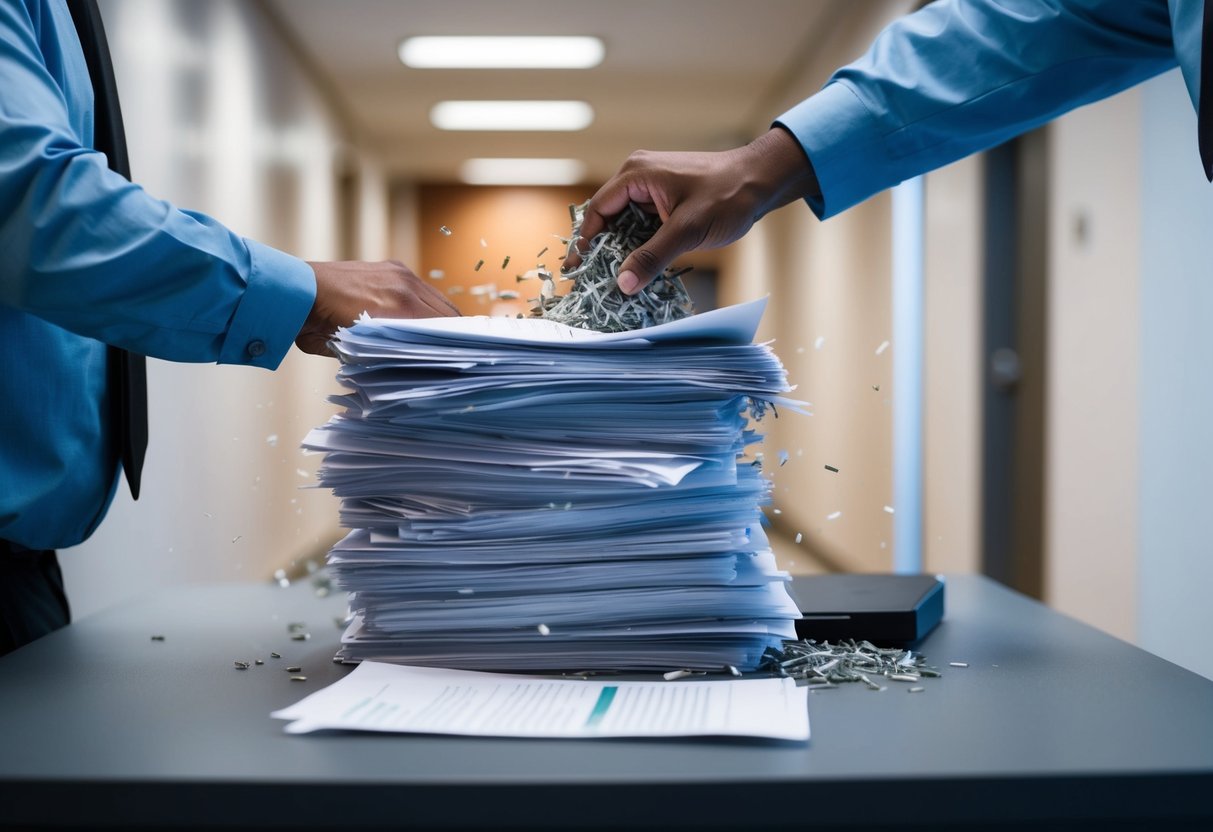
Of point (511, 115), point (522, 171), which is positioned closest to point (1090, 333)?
point (511, 115)

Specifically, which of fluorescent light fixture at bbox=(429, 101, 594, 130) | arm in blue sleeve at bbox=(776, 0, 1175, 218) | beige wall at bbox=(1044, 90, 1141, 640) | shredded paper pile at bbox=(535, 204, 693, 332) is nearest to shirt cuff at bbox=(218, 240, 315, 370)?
shredded paper pile at bbox=(535, 204, 693, 332)

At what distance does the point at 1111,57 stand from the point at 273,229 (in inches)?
156

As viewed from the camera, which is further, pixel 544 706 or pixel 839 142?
pixel 839 142

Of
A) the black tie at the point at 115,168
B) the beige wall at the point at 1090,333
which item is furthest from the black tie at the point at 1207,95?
the beige wall at the point at 1090,333

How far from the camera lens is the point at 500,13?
4.13m

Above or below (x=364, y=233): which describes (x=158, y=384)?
below

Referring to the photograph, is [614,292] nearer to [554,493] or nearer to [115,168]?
[554,493]

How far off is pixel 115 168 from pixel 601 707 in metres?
0.75

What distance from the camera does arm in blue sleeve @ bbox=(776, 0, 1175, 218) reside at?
34.4 inches

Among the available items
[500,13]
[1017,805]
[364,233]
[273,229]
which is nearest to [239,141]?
[273,229]

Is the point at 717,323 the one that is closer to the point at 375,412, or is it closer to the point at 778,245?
the point at 375,412

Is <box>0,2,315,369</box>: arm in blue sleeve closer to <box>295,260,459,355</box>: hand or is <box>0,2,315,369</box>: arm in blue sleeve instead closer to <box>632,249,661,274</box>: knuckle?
<box>295,260,459,355</box>: hand

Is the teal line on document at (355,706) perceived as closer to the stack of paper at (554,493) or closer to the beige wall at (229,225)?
the stack of paper at (554,493)

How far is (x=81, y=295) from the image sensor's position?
65 centimetres
